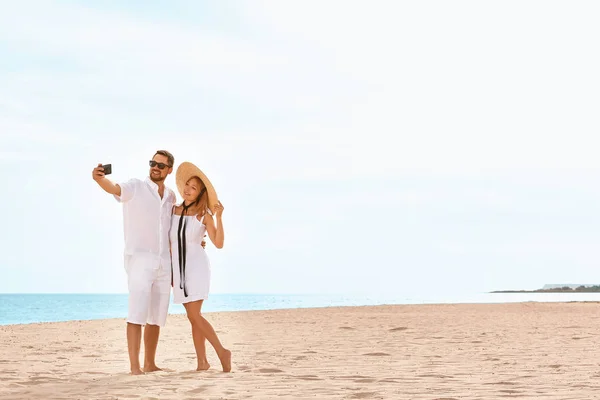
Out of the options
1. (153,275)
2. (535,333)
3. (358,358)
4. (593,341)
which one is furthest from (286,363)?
(535,333)

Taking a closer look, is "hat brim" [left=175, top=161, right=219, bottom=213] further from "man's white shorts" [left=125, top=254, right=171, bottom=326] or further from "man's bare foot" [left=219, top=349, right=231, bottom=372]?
→ "man's bare foot" [left=219, top=349, right=231, bottom=372]

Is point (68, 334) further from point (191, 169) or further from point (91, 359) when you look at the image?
point (191, 169)

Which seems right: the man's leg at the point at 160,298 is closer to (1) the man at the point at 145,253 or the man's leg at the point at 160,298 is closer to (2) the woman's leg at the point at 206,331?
(1) the man at the point at 145,253

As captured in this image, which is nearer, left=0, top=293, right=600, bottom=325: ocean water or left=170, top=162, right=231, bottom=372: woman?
left=170, top=162, right=231, bottom=372: woman

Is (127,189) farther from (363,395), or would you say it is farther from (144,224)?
(363,395)

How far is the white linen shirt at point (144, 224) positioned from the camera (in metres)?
7.12

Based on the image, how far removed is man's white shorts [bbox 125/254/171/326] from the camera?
7074mm

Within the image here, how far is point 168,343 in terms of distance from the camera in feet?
37.1

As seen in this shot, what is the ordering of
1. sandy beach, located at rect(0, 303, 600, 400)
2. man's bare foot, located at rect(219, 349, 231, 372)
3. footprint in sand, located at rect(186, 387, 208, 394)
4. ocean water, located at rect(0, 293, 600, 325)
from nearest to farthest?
1. footprint in sand, located at rect(186, 387, 208, 394)
2. sandy beach, located at rect(0, 303, 600, 400)
3. man's bare foot, located at rect(219, 349, 231, 372)
4. ocean water, located at rect(0, 293, 600, 325)

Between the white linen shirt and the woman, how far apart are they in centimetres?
10

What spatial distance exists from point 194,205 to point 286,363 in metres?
2.16

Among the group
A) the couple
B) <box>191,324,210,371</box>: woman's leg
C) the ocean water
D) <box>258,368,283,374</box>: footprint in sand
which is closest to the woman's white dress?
the couple

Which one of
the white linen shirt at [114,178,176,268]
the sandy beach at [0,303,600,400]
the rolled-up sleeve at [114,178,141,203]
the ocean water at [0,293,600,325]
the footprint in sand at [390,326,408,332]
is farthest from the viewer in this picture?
the ocean water at [0,293,600,325]

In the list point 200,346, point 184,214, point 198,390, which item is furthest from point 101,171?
point 198,390
